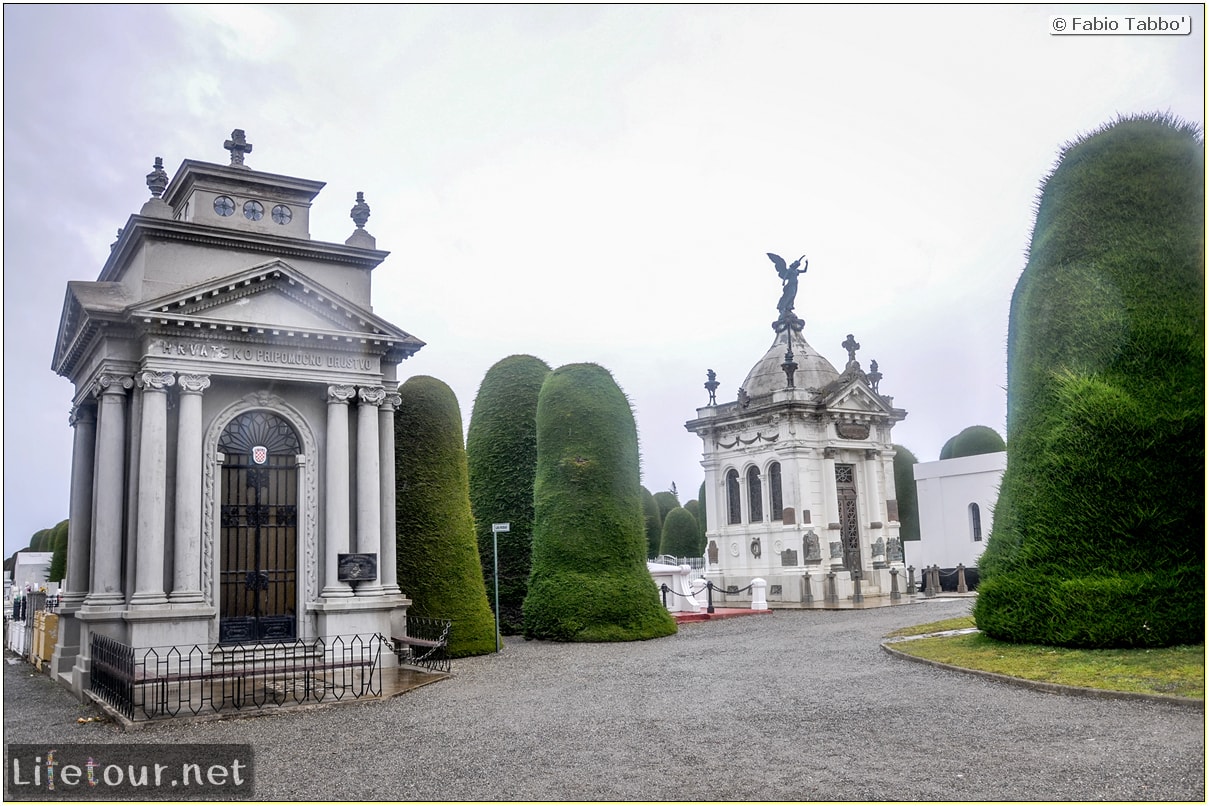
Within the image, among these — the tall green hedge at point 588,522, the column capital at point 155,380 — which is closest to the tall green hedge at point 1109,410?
the tall green hedge at point 588,522

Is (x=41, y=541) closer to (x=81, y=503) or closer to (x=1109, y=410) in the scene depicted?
(x=81, y=503)

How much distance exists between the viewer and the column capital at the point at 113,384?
15.0m

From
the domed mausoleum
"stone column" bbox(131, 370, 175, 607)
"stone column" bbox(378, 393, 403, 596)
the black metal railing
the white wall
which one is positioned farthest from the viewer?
the white wall

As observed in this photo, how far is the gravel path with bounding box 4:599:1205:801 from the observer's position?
24.4 feet

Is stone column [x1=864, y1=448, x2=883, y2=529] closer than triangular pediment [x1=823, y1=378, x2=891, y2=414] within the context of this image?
No

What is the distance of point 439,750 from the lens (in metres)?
9.09

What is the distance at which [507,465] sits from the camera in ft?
79.1

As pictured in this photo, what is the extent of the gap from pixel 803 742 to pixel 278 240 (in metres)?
12.3

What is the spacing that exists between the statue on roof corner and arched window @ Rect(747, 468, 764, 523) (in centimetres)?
572

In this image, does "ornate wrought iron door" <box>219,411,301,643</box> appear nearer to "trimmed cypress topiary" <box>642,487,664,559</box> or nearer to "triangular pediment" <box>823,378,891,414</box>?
"triangular pediment" <box>823,378,891,414</box>

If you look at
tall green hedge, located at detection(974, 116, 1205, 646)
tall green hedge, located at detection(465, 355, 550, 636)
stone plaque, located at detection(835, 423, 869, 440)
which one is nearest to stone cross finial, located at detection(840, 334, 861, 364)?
stone plaque, located at detection(835, 423, 869, 440)

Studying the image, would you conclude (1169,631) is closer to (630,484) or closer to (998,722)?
(998,722)

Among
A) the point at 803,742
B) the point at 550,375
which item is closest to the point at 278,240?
the point at 550,375

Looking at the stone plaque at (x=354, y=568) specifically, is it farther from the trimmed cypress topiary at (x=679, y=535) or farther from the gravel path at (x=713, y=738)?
the trimmed cypress topiary at (x=679, y=535)
